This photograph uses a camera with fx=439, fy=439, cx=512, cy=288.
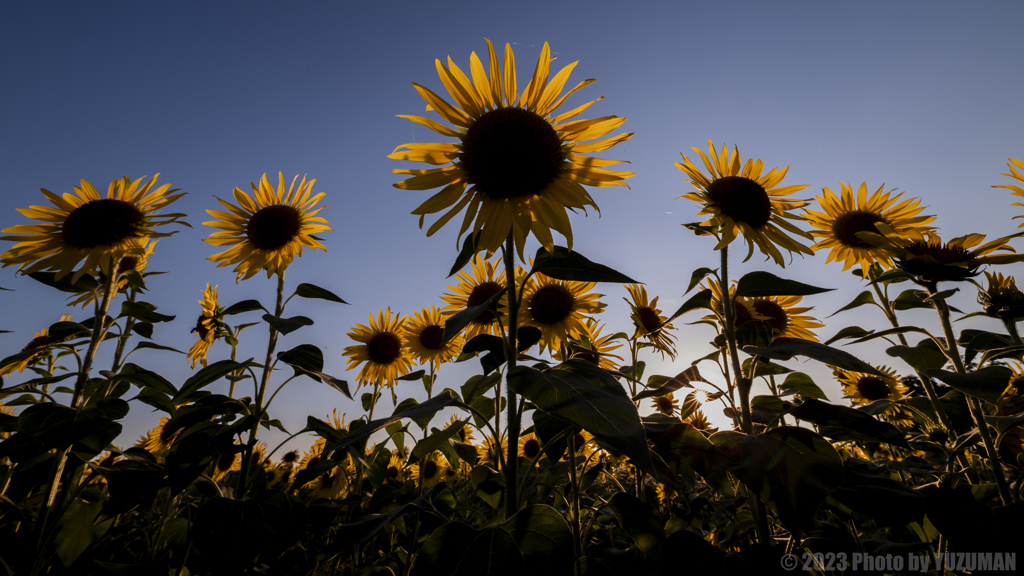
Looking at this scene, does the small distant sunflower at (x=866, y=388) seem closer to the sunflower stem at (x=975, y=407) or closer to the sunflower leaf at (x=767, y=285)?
the sunflower stem at (x=975, y=407)

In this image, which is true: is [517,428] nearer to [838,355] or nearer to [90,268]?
[838,355]

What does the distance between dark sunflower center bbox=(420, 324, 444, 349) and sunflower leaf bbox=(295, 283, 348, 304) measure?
2.11m

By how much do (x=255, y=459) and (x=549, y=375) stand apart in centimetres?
622

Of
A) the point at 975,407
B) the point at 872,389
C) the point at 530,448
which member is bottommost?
the point at 530,448

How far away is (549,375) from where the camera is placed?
1285 mm

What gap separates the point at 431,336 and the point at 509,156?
3057mm


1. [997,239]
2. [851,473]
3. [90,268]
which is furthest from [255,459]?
[997,239]

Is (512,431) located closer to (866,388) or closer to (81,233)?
(81,233)

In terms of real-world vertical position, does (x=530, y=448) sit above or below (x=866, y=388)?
below

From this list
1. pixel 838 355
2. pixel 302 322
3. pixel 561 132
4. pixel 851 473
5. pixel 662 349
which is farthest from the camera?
pixel 662 349

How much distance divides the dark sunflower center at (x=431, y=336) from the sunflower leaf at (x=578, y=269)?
3.07 metres

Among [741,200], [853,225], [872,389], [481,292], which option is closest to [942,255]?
[741,200]

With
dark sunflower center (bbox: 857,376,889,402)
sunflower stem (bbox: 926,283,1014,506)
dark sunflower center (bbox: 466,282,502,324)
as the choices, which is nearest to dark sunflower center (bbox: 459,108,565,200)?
dark sunflower center (bbox: 466,282,502,324)

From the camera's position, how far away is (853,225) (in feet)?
11.1
